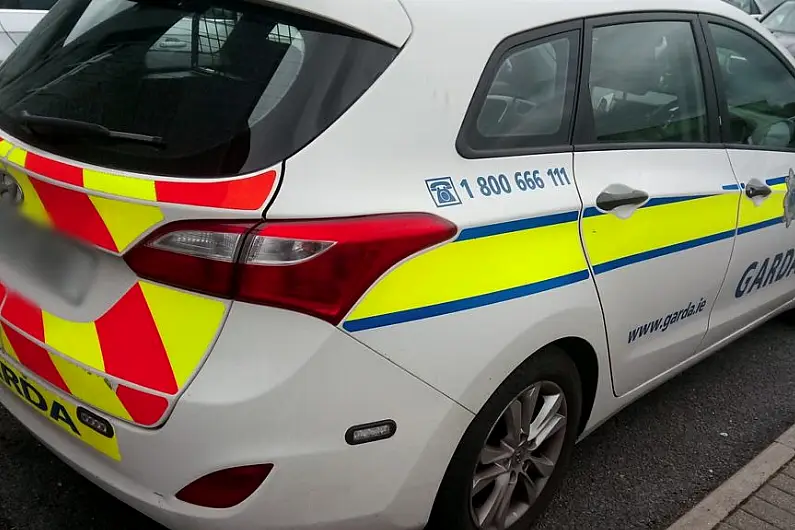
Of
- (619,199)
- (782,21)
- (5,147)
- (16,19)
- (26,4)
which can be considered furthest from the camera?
(782,21)

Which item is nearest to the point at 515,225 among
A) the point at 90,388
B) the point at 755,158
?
the point at 90,388

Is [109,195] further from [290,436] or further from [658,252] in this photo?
[658,252]

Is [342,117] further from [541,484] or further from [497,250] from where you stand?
[541,484]

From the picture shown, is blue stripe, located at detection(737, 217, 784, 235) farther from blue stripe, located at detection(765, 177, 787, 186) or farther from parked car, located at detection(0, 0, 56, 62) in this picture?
parked car, located at detection(0, 0, 56, 62)

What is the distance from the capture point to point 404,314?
1.82 meters

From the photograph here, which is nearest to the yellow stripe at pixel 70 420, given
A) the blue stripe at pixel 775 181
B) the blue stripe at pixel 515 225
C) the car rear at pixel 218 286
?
the car rear at pixel 218 286

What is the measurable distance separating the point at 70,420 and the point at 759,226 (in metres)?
2.57

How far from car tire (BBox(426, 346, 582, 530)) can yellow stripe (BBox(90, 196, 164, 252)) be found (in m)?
0.94

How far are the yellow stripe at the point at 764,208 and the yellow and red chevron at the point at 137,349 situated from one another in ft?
7.03

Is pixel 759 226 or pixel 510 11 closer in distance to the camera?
pixel 510 11

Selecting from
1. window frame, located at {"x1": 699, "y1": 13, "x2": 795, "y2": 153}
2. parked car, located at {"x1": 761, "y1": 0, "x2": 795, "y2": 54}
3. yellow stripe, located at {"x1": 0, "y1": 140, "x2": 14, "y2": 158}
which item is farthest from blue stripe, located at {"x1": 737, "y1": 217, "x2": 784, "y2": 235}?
parked car, located at {"x1": 761, "y1": 0, "x2": 795, "y2": 54}

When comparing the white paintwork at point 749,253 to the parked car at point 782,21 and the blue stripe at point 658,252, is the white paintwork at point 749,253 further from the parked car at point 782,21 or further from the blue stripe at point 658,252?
the parked car at point 782,21

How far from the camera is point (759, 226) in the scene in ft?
10.3

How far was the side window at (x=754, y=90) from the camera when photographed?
10.1 ft
